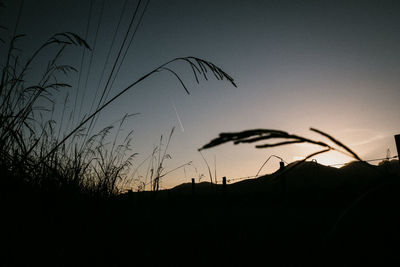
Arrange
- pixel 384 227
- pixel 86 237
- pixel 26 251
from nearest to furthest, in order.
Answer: pixel 26 251, pixel 86 237, pixel 384 227

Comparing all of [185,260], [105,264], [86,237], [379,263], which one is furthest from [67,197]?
[379,263]

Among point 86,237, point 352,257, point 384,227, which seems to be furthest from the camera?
point 384,227

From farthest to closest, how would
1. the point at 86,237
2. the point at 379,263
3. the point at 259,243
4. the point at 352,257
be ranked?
the point at 259,243 < the point at 86,237 < the point at 352,257 < the point at 379,263

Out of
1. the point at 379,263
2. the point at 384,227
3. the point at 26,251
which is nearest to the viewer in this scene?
the point at 26,251

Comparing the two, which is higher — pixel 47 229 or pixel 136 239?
pixel 47 229

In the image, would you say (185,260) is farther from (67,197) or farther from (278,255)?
(67,197)

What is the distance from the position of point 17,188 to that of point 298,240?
1.91m

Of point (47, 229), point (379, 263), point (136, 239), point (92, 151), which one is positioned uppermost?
point (92, 151)

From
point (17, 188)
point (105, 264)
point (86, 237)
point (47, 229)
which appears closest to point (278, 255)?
point (105, 264)

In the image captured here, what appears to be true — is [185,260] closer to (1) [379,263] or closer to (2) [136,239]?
(2) [136,239]

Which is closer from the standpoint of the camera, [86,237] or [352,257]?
[352,257]

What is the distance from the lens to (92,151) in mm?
3066

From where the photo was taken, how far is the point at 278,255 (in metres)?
1.54

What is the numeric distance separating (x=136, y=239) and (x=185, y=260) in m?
0.63
